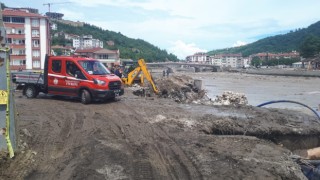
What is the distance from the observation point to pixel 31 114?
1137cm

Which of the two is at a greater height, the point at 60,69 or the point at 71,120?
the point at 60,69

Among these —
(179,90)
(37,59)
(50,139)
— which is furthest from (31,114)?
(37,59)

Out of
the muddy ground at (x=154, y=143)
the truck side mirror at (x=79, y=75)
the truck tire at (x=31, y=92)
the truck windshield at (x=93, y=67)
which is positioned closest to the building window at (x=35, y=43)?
the truck tire at (x=31, y=92)

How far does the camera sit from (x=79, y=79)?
47.4 ft

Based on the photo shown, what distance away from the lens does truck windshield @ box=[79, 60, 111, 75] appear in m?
14.6

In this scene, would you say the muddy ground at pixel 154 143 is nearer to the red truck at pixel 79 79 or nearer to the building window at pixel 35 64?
the red truck at pixel 79 79

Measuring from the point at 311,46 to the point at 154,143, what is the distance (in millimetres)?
121415

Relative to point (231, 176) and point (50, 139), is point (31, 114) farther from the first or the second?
point (231, 176)

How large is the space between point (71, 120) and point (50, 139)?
255 cm

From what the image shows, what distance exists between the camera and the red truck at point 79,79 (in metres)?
14.3

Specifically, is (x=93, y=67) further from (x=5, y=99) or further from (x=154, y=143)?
(x=5, y=99)

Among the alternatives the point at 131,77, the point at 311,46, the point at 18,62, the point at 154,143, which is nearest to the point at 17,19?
the point at 18,62

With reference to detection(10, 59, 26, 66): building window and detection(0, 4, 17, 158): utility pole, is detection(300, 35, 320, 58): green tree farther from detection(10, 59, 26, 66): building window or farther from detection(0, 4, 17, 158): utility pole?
detection(0, 4, 17, 158): utility pole

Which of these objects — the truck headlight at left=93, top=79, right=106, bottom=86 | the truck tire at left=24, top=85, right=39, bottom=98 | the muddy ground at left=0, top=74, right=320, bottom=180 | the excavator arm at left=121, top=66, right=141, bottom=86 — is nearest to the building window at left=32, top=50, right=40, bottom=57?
the excavator arm at left=121, top=66, right=141, bottom=86
